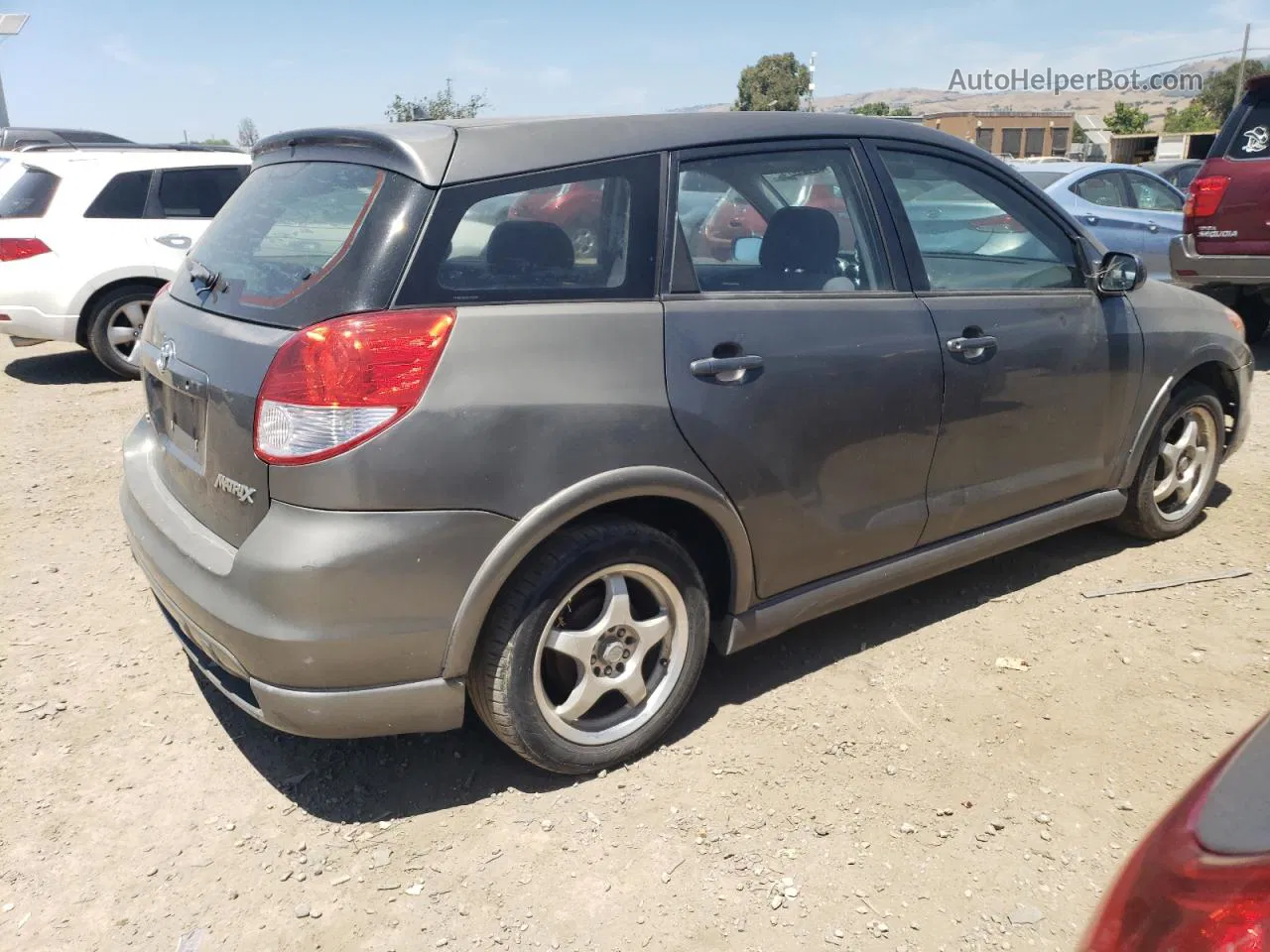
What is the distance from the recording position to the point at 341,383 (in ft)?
7.73

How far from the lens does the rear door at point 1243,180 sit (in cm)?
768

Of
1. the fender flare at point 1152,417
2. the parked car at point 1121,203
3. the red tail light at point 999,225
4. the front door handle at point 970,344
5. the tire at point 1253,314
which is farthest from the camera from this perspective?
the parked car at point 1121,203

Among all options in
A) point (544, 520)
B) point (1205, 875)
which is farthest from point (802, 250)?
point (1205, 875)

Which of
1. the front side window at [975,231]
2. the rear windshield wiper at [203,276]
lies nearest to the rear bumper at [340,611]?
the rear windshield wiper at [203,276]

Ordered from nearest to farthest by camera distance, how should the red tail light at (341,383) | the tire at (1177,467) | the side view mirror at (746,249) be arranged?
1. the red tail light at (341,383)
2. the side view mirror at (746,249)
3. the tire at (1177,467)

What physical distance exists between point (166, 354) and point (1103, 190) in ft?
31.3

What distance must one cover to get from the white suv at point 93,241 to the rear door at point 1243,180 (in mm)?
7928

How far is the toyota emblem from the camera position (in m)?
2.90

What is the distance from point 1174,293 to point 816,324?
2.07m

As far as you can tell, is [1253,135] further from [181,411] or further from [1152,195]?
[181,411]

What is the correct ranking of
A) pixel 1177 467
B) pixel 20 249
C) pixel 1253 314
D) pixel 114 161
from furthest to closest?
pixel 1253 314 → pixel 114 161 → pixel 20 249 → pixel 1177 467

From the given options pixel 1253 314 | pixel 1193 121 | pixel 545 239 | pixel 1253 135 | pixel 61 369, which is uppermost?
pixel 1193 121

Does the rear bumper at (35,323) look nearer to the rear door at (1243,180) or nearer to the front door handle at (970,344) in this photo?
the front door handle at (970,344)

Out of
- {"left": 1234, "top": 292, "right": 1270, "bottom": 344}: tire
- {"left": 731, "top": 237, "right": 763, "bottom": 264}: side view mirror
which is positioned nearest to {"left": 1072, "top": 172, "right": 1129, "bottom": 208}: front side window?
{"left": 1234, "top": 292, "right": 1270, "bottom": 344}: tire
